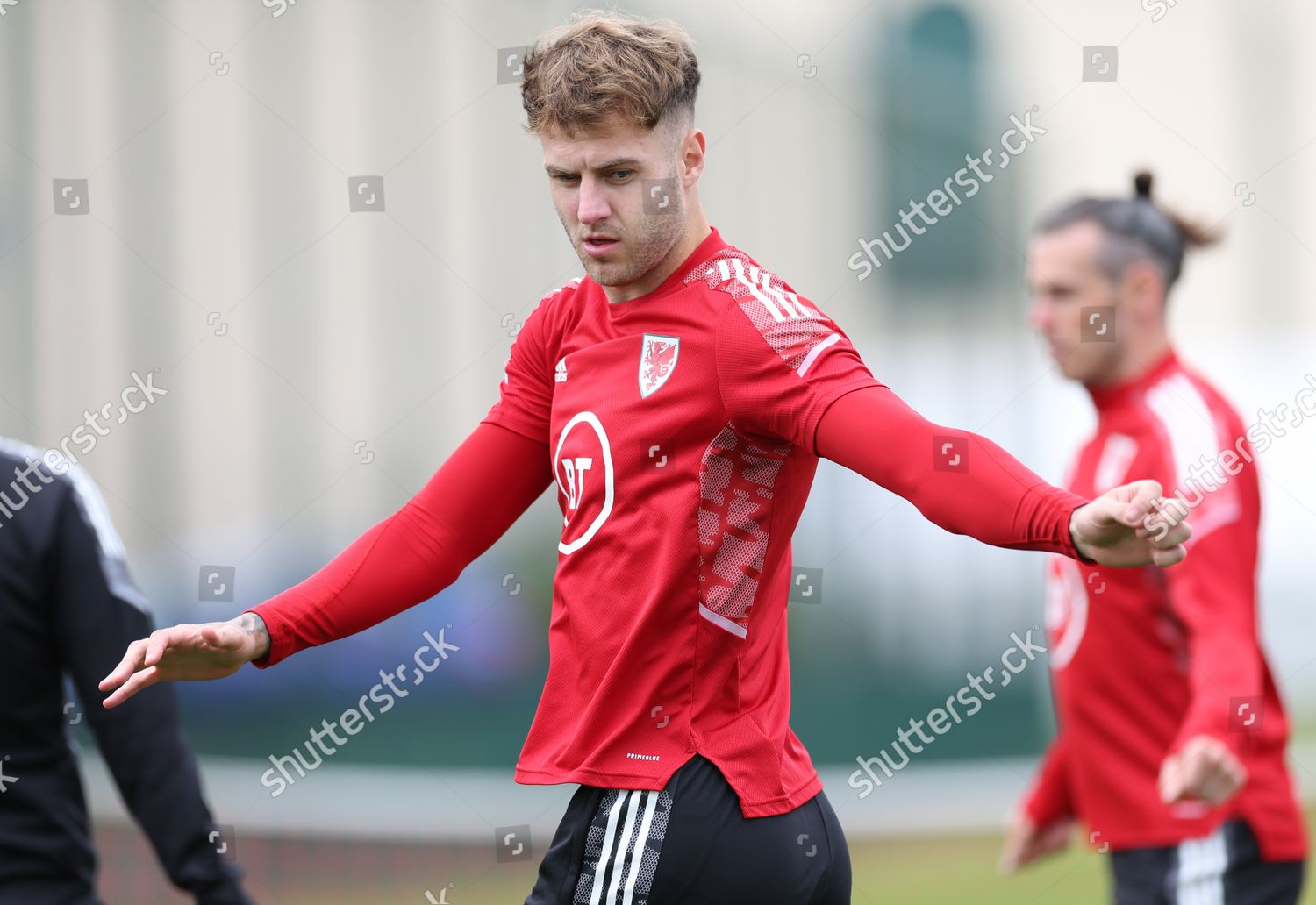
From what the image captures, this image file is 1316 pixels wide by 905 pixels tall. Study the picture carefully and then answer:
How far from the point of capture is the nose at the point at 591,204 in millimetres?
1862

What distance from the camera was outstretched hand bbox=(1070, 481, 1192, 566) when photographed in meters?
1.43

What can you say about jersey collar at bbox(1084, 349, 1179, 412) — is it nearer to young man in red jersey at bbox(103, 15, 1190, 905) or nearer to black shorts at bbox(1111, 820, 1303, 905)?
black shorts at bbox(1111, 820, 1303, 905)

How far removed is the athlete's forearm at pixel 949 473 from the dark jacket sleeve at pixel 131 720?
129 centimetres

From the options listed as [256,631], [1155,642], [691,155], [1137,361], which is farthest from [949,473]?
[1137,361]

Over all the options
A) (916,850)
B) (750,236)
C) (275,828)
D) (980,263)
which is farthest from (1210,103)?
(275,828)

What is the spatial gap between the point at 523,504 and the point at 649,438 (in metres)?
0.40

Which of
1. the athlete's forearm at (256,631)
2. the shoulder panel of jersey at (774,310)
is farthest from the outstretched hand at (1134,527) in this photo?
the athlete's forearm at (256,631)

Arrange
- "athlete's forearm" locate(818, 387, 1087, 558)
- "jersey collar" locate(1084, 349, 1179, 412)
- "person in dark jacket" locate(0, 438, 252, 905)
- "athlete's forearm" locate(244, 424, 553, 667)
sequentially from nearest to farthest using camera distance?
"athlete's forearm" locate(818, 387, 1087, 558), "athlete's forearm" locate(244, 424, 553, 667), "person in dark jacket" locate(0, 438, 252, 905), "jersey collar" locate(1084, 349, 1179, 412)

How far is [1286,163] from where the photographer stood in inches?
247

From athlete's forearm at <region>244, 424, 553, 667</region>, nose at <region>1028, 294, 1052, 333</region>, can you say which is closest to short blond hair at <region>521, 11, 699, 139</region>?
athlete's forearm at <region>244, 424, 553, 667</region>

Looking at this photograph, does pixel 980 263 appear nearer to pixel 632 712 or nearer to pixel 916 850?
pixel 916 850

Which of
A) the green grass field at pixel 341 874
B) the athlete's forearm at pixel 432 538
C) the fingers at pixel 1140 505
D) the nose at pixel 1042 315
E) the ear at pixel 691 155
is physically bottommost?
the green grass field at pixel 341 874

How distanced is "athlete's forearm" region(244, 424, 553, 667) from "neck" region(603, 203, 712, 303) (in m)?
0.31

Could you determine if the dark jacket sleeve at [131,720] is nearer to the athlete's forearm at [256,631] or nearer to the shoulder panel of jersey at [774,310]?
the athlete's forearm at [256,631]
